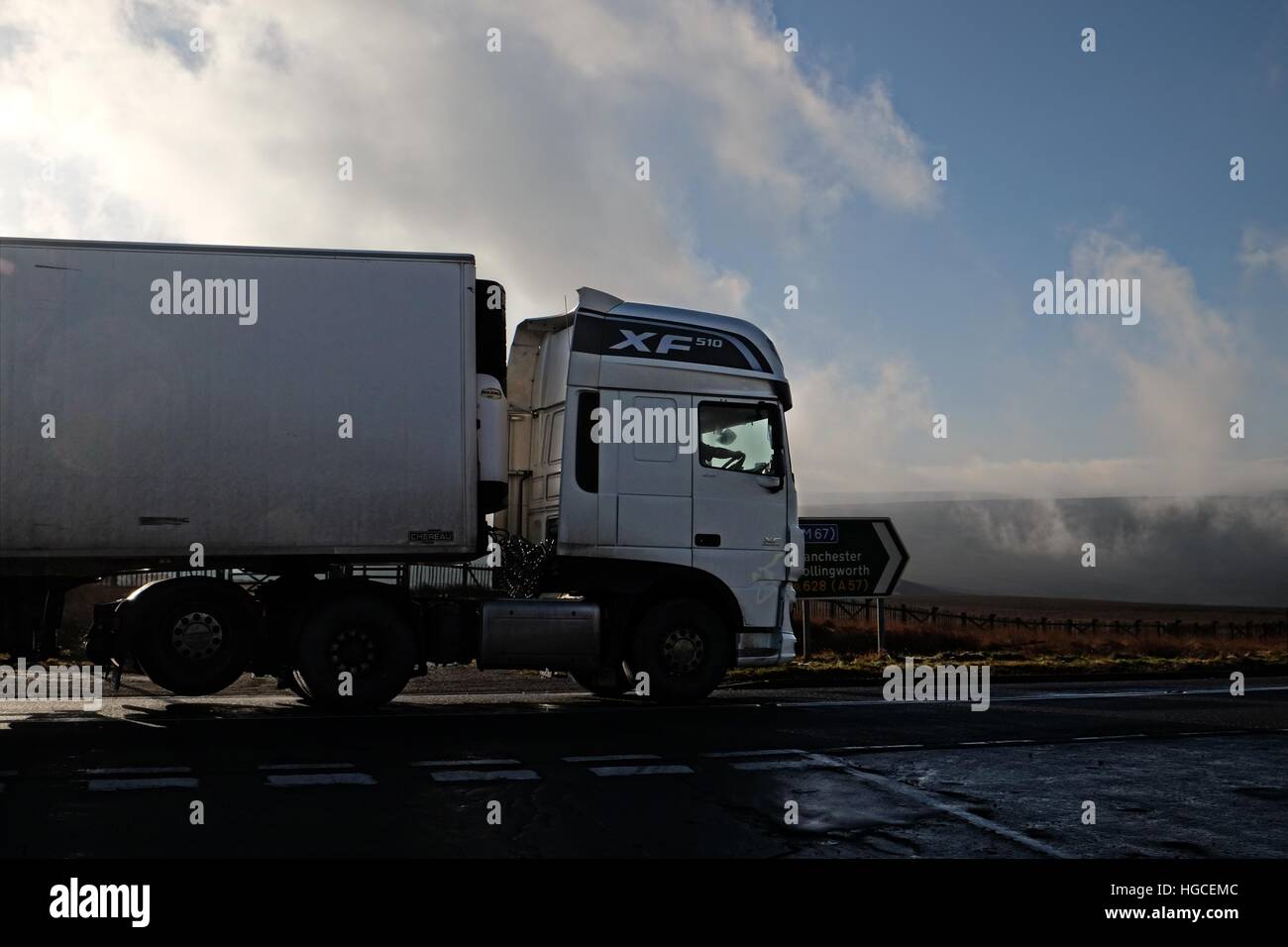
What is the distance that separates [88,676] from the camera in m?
15.4

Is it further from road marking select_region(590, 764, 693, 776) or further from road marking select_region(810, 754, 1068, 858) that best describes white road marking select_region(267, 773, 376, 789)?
road marking select_region(810, 754, 1068, 858)

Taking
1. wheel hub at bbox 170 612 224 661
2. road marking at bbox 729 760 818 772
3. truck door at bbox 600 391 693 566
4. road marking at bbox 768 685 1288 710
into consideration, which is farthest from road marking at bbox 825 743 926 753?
wheel hub at bbox 170 612 224 661

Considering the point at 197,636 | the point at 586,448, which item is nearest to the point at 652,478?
the point at 586,448

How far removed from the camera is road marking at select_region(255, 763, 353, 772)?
7984mm

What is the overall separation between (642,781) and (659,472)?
521 centimetres

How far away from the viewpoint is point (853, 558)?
20016mm

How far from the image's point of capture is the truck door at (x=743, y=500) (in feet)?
41.7

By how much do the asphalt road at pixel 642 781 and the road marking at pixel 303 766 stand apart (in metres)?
0.05

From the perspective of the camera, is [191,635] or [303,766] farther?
[191,635]

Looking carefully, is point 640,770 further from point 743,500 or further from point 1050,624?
point 1050,624

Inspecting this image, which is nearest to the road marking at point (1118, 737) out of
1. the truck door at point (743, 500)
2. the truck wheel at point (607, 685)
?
the truck door at point (743, 500)
